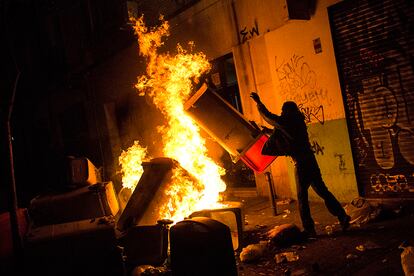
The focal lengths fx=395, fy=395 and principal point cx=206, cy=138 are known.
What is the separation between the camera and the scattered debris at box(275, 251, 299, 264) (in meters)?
5.46

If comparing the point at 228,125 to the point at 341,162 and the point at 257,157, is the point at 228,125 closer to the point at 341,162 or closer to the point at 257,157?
the point at 257,157

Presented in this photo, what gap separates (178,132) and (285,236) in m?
4.46

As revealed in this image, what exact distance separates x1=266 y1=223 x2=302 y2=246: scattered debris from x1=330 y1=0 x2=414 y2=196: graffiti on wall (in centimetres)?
244

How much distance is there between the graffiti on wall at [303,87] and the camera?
845cm

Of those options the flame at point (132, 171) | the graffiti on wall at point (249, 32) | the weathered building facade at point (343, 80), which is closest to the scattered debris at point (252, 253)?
the weathered building facade at point (343, 80)

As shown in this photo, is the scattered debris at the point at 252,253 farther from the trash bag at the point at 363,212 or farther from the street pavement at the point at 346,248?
the trash bag at the point at 363,212

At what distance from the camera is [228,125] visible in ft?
24.1

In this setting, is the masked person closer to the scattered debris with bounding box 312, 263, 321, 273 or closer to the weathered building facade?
the scattered debris with bounding box 312, 263, 321, 273

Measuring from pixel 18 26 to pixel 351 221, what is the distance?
21595mm

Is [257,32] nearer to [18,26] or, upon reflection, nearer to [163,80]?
[163,80]

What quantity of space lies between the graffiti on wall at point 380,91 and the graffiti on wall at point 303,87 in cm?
62

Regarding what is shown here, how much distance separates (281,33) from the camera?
29.5ft

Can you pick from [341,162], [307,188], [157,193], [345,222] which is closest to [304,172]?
[307,188]

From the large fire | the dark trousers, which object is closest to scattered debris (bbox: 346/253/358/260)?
the dark trousers
